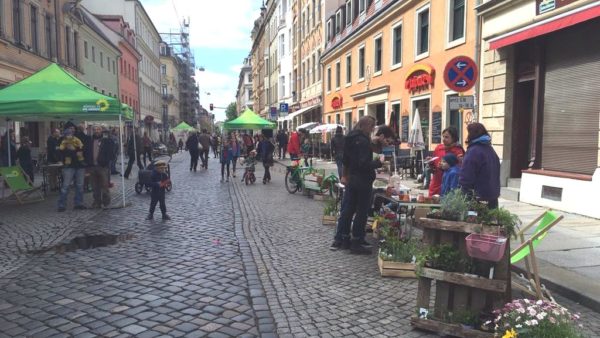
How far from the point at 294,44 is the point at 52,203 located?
33.9 meters

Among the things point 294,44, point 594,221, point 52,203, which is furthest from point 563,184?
point 294,44

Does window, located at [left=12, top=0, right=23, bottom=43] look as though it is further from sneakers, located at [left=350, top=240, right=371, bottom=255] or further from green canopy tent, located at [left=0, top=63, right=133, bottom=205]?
sneakers, located at [left=350, top=240, right=371, bottom=255]

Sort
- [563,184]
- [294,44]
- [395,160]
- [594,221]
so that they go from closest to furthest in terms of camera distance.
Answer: [594,221] → [563,184] → [395,160] → [294,44]

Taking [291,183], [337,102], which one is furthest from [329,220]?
[337,102]

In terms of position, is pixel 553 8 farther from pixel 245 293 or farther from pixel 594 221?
pixel 245 293

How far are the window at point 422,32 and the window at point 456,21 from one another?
5.75ft

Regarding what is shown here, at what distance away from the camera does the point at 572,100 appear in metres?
9.65

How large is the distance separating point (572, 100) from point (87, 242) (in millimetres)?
9231

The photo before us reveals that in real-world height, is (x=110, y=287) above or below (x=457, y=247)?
below

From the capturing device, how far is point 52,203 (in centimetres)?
1131

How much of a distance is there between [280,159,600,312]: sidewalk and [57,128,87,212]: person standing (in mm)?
8573

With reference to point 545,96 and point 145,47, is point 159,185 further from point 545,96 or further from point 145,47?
point 145,47

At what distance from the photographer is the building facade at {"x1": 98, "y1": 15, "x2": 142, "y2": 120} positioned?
4181cm

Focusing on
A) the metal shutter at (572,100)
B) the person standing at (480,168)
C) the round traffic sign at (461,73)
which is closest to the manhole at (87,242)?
the person standing at (480,168)
